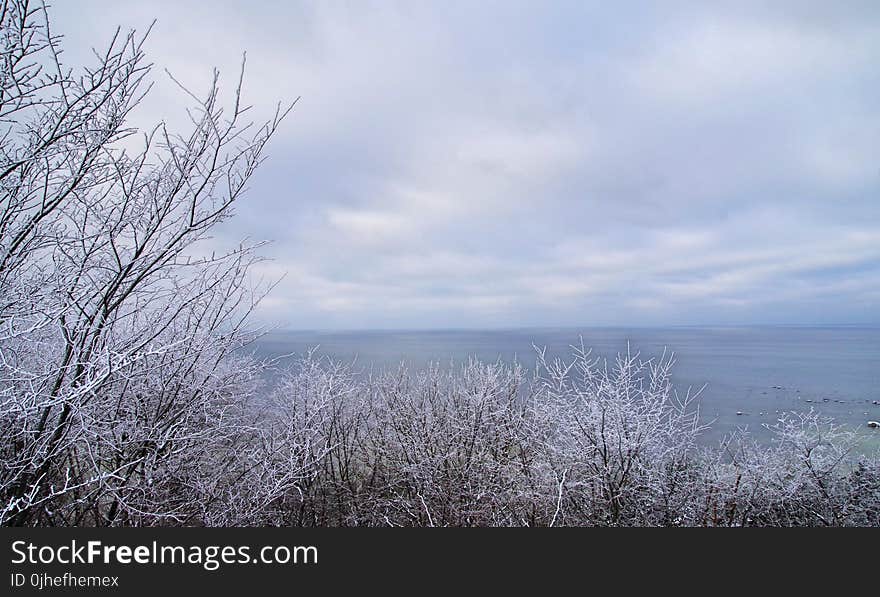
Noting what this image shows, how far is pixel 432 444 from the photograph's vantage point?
31.6ft

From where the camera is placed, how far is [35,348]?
313cm

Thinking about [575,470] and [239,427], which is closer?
[239,427]

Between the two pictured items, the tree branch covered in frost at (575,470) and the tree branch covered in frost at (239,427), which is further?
the tree branch covered in frost at (575,470)

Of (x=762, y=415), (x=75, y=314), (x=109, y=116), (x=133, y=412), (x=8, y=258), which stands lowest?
(x=762, y=415)

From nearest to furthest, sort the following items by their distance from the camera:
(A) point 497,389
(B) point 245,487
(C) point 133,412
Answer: (C) point 133,412 → (B) point 245,487 → (A) point 497,389

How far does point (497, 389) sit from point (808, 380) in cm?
1740

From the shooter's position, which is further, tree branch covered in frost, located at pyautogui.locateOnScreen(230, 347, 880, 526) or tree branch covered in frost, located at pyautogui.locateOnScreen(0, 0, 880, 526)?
tree branch covered in frost, located at pyautogui.locateOnScreen(230, 347, 880, 526)

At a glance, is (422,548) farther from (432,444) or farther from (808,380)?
(808,380)

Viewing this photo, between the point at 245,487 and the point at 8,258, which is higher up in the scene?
the point at 8,258

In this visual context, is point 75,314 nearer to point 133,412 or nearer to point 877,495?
point 133,412

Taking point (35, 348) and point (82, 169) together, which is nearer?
point (82, 169)

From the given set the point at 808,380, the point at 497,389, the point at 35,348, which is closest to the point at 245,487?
the point at 35,348

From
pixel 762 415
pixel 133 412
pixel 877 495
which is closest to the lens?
pixel 133 412

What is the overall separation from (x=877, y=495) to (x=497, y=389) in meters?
7.35
